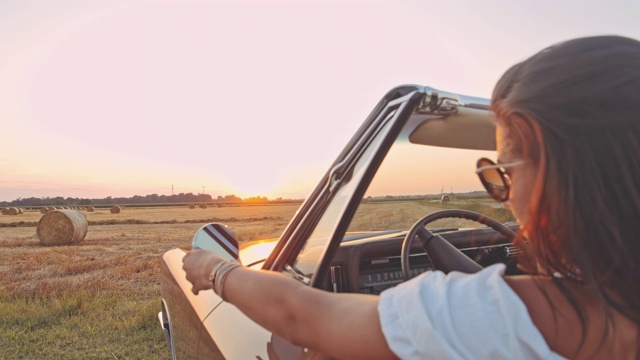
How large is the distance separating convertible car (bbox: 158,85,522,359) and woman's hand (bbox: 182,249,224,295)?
0.10 m

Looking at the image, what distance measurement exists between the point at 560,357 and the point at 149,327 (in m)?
5.51

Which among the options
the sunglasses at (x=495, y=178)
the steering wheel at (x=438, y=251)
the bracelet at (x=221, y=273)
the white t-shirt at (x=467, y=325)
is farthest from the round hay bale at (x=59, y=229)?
the white t-shirt at (x=467, y=325)

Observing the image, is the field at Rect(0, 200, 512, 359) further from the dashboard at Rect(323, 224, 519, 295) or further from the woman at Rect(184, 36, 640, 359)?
the woman at Rect(184, 36, 640, 359)

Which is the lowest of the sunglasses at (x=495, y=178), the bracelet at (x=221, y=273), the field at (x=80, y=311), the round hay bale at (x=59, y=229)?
the field at (x=80, y=311)

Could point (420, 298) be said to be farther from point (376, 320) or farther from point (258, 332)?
point (258, 332)

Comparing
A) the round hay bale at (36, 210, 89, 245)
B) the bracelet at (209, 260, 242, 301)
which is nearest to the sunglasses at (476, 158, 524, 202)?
the bracelet at (209, 260, 242, 301)

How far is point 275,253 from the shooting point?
1814 millimetres

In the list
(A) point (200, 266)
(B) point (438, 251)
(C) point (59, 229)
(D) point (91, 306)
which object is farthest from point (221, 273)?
(C) point (59, 229)

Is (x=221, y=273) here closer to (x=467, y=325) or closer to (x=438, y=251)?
(x=467, y=325)

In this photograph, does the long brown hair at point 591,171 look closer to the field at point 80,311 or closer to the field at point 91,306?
the field at point 91,306

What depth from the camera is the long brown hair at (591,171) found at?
933mm

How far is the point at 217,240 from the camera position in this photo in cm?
162

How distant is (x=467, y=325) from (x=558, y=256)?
0.74ft

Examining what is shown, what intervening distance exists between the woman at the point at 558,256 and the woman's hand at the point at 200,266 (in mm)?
432
